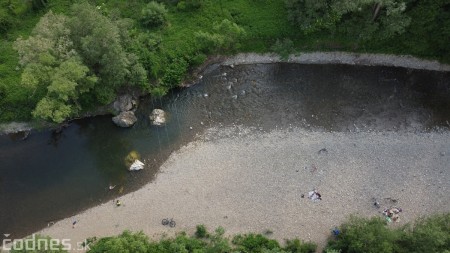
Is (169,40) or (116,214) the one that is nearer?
(116,214)

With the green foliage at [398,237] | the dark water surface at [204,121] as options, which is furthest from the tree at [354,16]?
the green foliage at [398,237]

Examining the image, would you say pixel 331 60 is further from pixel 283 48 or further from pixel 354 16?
pixel 283 48

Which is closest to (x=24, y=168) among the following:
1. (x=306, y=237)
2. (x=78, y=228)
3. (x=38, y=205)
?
(x=38, y=205)

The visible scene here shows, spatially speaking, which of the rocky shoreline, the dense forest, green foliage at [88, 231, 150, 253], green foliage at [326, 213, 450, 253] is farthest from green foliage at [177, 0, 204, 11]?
green foliage at [326, 213, 450, 253]

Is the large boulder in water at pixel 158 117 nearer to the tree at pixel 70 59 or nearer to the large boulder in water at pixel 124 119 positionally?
the large boulder in water at pixel 124 119

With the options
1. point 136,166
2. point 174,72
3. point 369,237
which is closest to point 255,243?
point 369,237

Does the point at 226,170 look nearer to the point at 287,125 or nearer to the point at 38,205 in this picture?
the point at 287,125

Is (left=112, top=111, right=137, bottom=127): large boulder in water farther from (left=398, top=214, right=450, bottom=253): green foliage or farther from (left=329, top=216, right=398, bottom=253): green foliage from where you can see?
(left=398, top=214, right=450, bottom=253): green foliage
